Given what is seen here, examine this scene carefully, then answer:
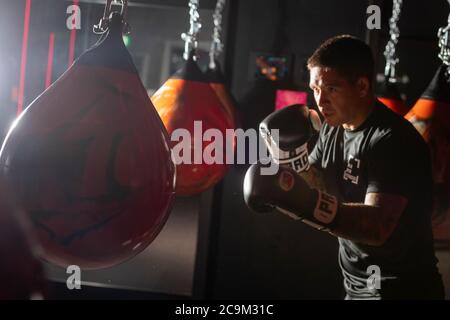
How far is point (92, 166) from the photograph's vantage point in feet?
2.56

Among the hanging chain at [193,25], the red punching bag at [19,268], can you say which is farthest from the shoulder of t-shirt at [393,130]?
the red punching bag at [19,268]

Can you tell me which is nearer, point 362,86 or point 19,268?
point 19,268

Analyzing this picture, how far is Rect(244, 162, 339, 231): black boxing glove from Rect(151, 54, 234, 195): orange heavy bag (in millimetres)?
354

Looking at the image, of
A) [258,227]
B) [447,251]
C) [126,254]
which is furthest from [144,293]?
[126,254]

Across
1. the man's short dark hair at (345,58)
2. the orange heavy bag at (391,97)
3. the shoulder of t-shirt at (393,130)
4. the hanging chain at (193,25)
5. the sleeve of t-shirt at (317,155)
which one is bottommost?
the sleeve of t-shirt at (317,155)

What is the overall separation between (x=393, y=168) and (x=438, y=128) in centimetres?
26

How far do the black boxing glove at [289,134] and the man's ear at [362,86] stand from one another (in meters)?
0.15

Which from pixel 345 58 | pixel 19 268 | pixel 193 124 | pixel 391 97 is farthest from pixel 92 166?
pixel 391 97

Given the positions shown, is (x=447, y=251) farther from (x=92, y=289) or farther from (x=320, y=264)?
(x=92, y=289)

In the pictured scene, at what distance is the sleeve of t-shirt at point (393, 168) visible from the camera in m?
1.18

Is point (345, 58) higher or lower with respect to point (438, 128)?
higher

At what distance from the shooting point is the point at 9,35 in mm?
2389

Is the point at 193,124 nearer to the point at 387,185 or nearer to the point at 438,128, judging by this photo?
the point at 387,185

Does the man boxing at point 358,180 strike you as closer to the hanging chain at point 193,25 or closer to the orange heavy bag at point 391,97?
the orange heavy bag at point 391,97
